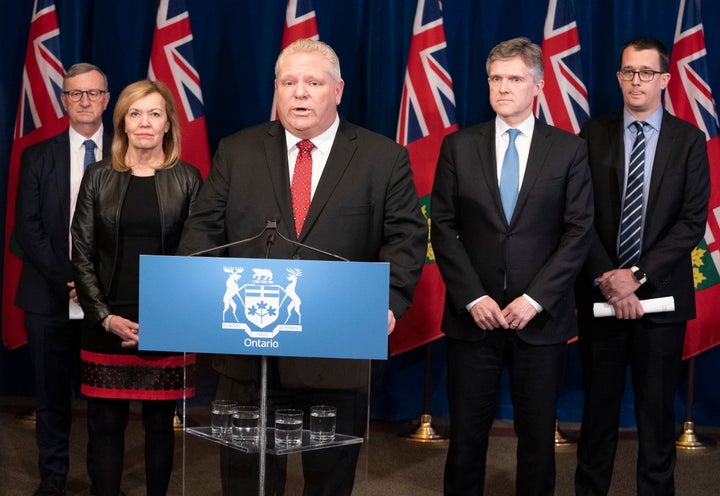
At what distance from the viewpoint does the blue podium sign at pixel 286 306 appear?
2398 mm

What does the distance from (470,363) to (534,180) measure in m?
0.72

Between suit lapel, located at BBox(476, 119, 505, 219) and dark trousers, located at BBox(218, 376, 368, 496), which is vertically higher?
suit lapel, located at BBox(476, 119, 505, 219)

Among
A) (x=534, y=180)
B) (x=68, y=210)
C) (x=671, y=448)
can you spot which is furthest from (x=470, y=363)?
(x=68, y=210)

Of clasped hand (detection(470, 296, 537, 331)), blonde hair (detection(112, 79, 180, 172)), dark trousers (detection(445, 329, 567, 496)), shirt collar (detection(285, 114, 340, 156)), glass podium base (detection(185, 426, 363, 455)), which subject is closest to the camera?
glass podium base (detection(185, 426, 363, 455))

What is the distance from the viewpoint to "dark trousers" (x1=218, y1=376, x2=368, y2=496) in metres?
2.57

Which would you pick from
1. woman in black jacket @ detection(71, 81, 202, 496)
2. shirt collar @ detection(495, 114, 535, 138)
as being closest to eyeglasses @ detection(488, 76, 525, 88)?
shirt collar @ detection(495, 114, 535, 138)

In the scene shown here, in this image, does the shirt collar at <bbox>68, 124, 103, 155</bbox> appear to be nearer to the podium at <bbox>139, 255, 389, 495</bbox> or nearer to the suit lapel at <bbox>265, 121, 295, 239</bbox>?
the suit lapel at <bbox>265, 121, 295, 239</bbox>

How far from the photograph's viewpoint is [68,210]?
4.46 m

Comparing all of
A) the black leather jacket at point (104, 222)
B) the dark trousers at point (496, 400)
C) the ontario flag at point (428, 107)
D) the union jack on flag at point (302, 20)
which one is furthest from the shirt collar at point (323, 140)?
the union jack on flag at point (302, 20)

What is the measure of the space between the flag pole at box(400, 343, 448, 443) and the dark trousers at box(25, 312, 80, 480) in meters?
1.88

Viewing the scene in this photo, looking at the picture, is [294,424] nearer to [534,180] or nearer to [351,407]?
[351,407]

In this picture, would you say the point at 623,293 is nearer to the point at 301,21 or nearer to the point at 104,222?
the point at 104,222

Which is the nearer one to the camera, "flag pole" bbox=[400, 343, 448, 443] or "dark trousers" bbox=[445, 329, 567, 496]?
"dark trousers" bbox=[445, 329, 567, 496]

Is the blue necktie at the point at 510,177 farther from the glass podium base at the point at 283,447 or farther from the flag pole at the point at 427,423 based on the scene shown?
the flag pole at the point at 427,423
